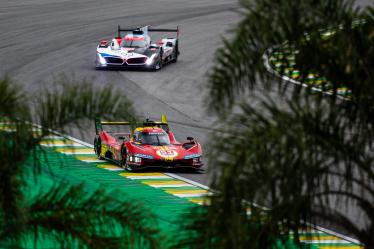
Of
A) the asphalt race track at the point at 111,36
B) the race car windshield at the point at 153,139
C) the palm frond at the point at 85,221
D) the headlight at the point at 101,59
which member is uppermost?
the palm frond at the point at 85,221

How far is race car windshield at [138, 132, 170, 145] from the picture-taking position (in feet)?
90.0

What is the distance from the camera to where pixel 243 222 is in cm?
888

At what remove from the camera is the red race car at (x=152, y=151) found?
26797mm

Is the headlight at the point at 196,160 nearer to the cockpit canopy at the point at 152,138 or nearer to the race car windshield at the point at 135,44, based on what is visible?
the cockpit canopy at the point at 152,138

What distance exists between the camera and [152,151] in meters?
26.9

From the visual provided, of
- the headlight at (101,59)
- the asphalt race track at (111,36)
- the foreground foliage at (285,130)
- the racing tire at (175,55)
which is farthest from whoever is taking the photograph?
the racing tire at (175,55)

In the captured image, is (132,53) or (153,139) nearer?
(153,139)

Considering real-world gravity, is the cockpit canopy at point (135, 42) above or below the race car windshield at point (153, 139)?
below

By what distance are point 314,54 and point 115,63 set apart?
107 feet

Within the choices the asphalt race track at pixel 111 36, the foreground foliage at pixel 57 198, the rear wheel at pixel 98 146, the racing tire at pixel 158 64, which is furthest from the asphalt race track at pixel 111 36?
the foreground foliage at pixel 57 198

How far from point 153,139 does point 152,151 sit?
68 cm

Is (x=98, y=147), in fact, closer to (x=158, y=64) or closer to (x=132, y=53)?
(x=132, y=53)

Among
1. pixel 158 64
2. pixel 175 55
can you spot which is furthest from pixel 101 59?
pixel 175 55

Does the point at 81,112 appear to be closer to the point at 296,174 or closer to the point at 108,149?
the point at 296,174
